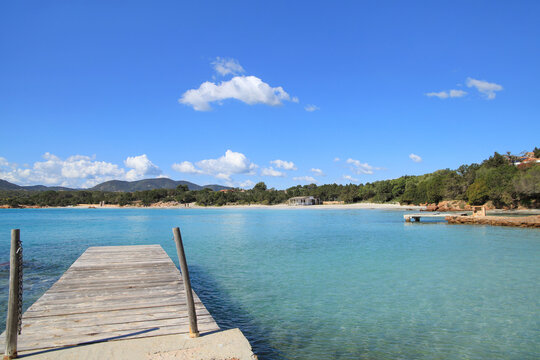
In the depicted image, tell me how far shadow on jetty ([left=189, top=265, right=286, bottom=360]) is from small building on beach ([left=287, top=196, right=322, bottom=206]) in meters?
102

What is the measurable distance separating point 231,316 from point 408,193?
8083cm

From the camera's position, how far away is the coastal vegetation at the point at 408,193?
51.6m

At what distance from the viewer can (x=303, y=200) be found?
370 ft

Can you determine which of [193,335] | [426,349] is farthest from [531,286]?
[193,335]

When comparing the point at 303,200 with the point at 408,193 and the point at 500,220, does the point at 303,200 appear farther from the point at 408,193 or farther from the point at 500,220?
the point at 500,220

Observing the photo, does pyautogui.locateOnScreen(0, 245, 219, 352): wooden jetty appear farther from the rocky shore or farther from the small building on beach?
the small building on beach

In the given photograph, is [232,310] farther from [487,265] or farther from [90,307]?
[487,265]

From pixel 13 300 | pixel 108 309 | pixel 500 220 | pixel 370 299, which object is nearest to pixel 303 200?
pixel 500 220

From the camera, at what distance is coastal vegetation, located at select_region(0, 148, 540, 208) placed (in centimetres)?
5162

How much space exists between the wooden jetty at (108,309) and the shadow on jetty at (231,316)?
101 cm

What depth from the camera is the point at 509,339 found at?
6.18m

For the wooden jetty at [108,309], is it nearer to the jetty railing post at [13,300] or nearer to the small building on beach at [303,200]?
the jetty railing post at [13,300]

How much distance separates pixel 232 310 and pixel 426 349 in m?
3.87

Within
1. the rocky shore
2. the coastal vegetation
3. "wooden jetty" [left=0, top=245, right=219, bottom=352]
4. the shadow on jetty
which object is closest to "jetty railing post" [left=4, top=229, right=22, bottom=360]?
"wooden jetty" [left=0, top=245, right=219, bottom=352]
